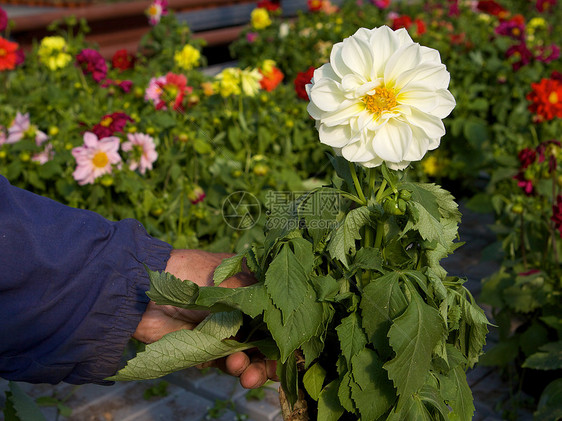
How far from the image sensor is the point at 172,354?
127cm

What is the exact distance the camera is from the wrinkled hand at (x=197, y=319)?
1.46 m

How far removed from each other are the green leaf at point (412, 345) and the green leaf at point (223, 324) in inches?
13.0

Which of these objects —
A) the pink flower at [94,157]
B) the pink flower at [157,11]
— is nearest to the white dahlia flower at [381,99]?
the pink flower at [94,157]

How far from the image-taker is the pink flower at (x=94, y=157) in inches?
103

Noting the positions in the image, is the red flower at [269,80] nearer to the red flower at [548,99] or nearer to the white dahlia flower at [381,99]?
the red flower at [548,99]

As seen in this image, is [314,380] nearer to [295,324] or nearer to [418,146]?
[295,324]

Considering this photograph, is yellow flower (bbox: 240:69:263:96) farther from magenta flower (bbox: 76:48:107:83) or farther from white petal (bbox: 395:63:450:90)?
white petal (bbox: 395:63:450:90)

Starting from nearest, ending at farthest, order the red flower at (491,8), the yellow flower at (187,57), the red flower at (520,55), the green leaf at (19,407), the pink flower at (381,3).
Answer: the green leaf at (19,407) → the yellow flower at (187,57) → the red flower at (520,55) → the red flower at (491,8) → the pink flower at (381,3)

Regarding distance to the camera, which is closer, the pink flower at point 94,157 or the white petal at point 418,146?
the white petal at point 418,146

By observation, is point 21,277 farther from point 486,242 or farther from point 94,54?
point 486,242

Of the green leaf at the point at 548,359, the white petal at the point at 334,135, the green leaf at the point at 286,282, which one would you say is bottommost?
the green leaf at the point at 548,359

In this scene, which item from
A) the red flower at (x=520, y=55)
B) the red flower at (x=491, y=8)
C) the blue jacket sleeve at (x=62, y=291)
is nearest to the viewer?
the blue jacket sleeve at (x=62, y=291)

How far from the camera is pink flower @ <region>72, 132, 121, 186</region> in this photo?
2609 millimetres

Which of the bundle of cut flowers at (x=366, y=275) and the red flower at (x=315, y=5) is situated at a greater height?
the bundle of cut flowers at (x=366, y=275)
